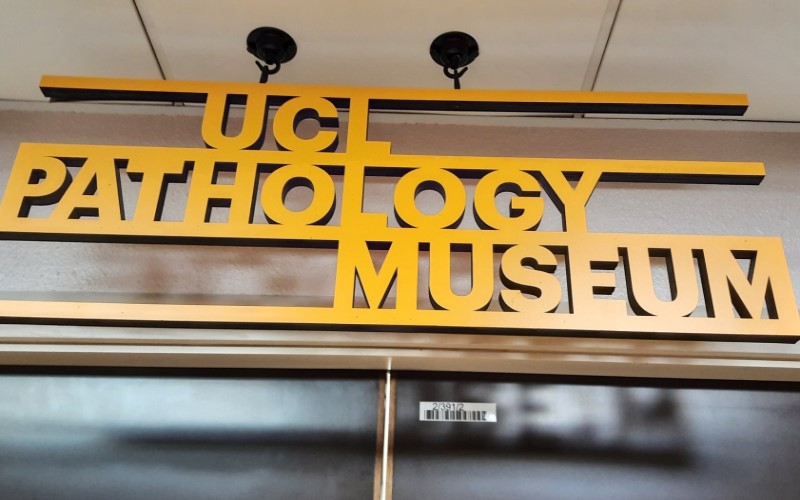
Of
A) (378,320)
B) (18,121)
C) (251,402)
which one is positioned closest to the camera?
(378,320)

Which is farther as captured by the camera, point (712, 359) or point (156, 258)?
point (156, 258)

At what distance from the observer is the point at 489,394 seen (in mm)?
1274

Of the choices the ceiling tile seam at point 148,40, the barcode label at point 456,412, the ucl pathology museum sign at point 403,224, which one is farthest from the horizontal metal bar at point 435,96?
the barcode label at point 456,412

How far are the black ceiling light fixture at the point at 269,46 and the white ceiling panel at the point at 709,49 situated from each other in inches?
27.6

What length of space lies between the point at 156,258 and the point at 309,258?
1.09 feet

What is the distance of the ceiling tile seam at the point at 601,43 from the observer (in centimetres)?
126

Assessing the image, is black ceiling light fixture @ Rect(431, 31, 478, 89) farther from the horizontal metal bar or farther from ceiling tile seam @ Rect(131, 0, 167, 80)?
ceiling tile seam @ Rect(131, 0, 167, 80)

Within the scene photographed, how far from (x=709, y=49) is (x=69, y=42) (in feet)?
4.60

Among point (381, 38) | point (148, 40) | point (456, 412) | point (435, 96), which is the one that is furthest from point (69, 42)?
point (456, 412)

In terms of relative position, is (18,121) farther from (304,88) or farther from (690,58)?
(690,58)

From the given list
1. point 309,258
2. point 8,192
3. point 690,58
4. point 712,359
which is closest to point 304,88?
point 309,258

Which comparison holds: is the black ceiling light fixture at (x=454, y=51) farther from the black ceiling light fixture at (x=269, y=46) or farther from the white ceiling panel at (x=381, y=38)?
the black ceiling light fixture at (x=269, y=46)

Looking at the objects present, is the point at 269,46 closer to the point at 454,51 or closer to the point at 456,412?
the point at 454,51

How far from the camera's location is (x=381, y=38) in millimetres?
1329
